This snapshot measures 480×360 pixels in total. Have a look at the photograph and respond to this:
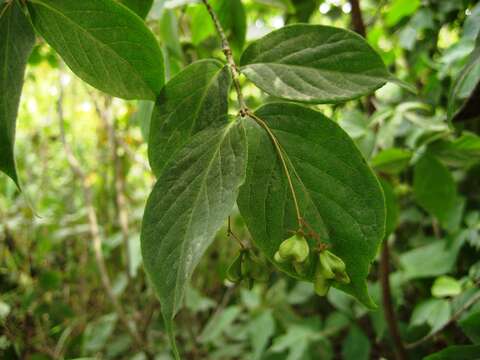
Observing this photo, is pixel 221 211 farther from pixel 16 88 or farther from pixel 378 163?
pixel 378 163

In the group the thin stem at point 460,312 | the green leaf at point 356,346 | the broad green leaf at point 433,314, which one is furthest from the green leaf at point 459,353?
the green leaf at point 356,346

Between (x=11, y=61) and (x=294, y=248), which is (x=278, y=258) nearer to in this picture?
(x=294, y=248)

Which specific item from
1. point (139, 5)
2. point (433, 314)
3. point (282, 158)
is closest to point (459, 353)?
point (282, 158)

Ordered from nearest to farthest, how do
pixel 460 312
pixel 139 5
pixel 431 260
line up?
pixel 139 5 → pixel 460 312 → pixel 431 260

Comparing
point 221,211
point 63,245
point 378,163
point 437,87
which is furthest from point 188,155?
point 63,245

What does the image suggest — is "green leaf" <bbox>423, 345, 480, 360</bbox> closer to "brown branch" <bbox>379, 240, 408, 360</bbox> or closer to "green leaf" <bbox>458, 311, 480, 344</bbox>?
"green leaf" <bbox>458, 311, 480, 344</bbox>

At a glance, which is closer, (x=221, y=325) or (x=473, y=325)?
(x=473, y=325)
